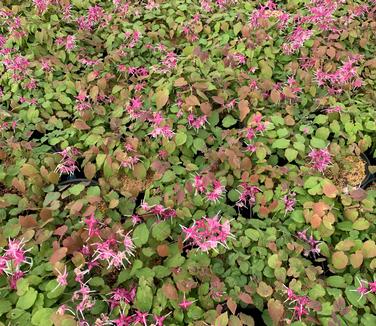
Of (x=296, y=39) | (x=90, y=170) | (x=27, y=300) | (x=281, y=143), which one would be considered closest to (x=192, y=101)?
(x=281, y=143)

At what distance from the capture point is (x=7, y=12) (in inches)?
106

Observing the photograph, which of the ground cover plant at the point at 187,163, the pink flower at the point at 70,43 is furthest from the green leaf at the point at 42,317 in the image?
the pink flower at the point at 70,43

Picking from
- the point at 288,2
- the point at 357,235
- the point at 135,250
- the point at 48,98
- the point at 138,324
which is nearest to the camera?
the point at 138,324

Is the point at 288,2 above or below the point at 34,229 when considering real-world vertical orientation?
above

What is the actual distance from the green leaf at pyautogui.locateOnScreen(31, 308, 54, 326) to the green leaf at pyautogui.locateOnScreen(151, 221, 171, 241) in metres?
0.47

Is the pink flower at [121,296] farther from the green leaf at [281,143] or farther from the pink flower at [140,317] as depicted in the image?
the green leaf at [281,143]

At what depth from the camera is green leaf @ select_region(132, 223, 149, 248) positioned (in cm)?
158

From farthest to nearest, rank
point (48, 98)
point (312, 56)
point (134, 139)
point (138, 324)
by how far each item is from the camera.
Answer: point (312, 56), point (48, 98), point (134, 139), point (138, 324)

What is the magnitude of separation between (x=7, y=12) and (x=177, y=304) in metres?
2.30

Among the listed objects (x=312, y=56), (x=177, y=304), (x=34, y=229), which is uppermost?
(x=312, y=56)

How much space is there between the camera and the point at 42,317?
134 cm

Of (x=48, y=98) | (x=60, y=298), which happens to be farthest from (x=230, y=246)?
(x=48, y=98)

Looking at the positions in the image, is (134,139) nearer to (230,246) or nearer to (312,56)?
(230,246)

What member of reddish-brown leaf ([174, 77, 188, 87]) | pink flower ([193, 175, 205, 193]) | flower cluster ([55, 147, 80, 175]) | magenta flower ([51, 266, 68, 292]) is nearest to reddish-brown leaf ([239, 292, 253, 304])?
pink flower ([193, 175, 205, 193])
